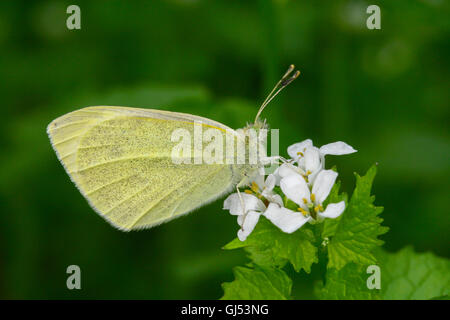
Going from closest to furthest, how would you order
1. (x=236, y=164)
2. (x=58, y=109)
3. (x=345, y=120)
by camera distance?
(x=236, y=164) < (x=58, y=109) < (x=345, y=120)

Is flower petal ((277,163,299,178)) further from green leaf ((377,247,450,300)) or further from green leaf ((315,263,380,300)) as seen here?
green leaf ((377,247,450,300))

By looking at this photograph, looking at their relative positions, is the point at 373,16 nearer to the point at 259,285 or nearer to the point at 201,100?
the point at 201,100

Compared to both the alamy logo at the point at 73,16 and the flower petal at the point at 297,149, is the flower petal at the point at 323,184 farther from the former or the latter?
the alamy logo at the point at 73,16

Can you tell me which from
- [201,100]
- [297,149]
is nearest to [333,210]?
[297,149]

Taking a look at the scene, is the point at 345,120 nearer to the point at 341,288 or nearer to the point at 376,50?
the point at 376,50

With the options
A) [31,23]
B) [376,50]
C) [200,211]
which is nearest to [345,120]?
[376,50]

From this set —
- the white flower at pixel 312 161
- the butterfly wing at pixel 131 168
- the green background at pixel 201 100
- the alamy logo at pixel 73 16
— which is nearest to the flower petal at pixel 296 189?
the white flower at pixel 312 161

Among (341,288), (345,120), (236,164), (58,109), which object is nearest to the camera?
(341,288)
